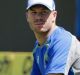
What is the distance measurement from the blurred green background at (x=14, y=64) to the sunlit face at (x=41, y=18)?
11.8 feet

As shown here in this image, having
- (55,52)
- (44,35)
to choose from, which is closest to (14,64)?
(44,35)

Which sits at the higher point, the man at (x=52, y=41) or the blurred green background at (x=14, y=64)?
the man at (x=52, y=41)

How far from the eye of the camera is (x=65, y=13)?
8586 millimetres

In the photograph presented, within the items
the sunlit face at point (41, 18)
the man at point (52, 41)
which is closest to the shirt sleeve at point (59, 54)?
the man at point (52, 41)

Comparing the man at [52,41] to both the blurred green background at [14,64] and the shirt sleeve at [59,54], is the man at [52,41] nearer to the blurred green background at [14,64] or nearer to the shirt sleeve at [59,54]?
the shirt sleeve at [59,54]

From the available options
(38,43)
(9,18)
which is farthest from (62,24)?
(38,43)

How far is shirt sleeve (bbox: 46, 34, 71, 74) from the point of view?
3582 millimetres

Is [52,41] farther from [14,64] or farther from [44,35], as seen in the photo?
[14,64]

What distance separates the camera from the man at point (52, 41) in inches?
141

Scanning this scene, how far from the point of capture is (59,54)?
141 inches

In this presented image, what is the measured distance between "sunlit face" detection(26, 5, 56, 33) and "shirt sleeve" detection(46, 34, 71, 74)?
0.14 m

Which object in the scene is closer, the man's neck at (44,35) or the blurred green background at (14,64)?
the man's neck at (44,35)

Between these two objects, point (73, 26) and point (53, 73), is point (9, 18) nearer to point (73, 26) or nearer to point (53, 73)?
point (73, 26)

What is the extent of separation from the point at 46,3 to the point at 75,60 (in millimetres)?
488
